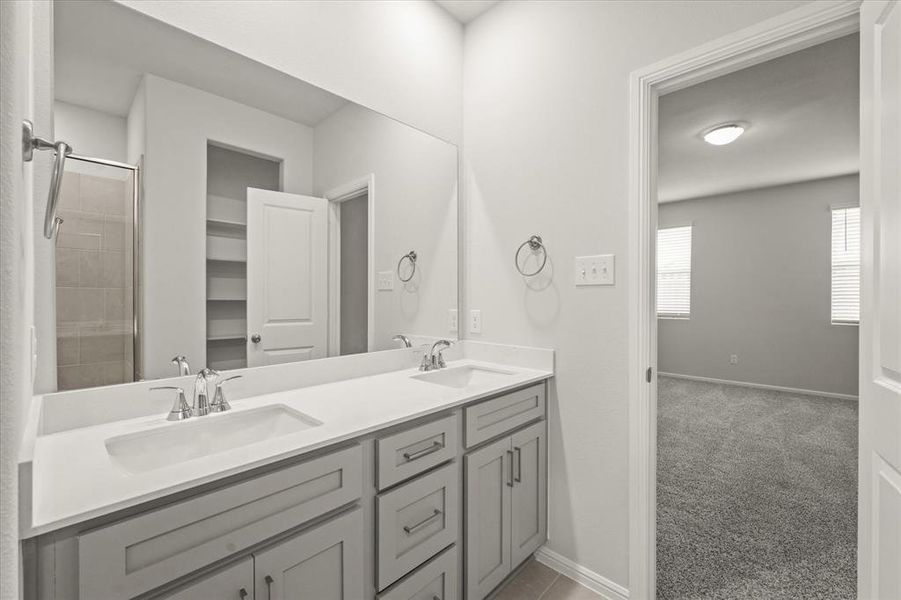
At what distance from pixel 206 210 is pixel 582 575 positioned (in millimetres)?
2002

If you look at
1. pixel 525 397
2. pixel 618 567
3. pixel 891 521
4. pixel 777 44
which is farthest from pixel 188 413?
pixel 777 44

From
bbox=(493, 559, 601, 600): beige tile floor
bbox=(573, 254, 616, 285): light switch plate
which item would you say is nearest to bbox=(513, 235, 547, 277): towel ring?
bbox=(573, 254, 616, 285): light switch plate

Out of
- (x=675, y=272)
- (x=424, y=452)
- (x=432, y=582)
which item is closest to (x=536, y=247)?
(x=424, y=452)

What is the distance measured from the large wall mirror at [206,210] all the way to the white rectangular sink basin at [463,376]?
264 mm

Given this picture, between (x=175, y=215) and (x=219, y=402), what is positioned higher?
(x=175, y=215)

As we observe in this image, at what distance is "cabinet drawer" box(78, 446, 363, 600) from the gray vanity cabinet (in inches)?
22.6

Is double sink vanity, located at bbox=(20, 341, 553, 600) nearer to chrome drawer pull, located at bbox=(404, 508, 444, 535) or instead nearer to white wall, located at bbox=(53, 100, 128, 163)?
chrome drawer pull, located at bbox=(404, 508, 444, 535)

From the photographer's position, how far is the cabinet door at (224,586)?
2.70ft

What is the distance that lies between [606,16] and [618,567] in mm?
2216

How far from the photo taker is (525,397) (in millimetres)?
1741

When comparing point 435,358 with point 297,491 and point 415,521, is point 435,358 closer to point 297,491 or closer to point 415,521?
point 415,521

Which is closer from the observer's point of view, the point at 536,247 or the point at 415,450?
the point at 415,450

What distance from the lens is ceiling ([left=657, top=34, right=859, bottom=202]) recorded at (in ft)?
8.39

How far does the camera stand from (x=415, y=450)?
128 centimetres
